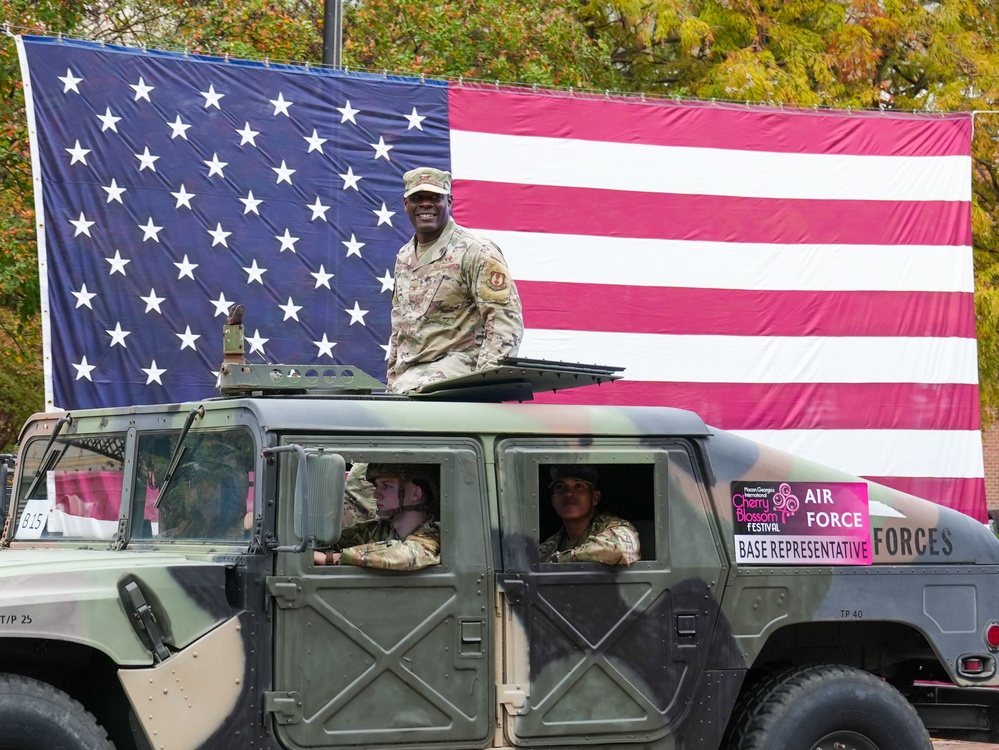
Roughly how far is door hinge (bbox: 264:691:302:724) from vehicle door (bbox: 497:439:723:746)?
76 cm

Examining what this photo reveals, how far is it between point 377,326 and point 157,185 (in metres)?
1.86

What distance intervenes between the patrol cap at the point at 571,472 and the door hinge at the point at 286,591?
1193 millimetres

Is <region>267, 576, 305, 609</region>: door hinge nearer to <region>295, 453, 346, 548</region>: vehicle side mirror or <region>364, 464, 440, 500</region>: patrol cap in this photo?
<region>295, 453, 346, 548</region>: vehicle side mirror

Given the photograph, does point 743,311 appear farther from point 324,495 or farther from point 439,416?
point 324,495

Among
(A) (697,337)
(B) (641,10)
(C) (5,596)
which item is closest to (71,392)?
(A) (697,337)

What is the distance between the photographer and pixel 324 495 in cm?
459

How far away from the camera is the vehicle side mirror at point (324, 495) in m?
4.57

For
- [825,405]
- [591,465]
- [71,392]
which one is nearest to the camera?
[591,465]

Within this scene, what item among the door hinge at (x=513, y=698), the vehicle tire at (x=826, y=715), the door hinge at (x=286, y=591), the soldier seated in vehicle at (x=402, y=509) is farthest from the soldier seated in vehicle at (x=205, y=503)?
the vehicle tire at (x=826, y=715)

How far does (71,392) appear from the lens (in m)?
9.74

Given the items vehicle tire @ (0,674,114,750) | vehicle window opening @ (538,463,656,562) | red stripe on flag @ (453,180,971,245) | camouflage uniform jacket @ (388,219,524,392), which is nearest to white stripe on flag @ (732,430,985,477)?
red stripe on flag @ (453,180,971,245)

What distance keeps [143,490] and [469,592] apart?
123 cm

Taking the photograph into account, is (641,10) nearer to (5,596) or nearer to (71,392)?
(71,392)

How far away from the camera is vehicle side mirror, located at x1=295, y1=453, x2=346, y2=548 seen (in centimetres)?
457
